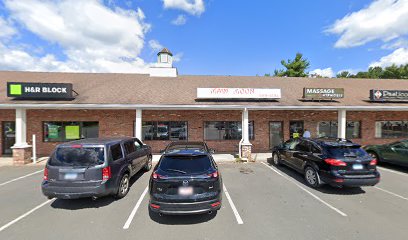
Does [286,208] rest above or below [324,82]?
below

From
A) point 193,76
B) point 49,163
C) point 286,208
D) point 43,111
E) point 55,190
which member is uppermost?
point 193,76

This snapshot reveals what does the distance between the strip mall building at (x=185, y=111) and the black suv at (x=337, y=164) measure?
4.13 metres

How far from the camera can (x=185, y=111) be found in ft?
42.2

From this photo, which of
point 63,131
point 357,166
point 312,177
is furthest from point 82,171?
point 63,131

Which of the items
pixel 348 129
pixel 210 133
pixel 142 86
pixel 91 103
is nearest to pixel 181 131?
pixel 210 133

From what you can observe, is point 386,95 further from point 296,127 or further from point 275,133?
point 275,133

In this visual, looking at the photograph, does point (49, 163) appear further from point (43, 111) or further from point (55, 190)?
point (43, 111)

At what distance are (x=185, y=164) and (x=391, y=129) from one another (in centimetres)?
1662

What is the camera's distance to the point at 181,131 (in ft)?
42.7

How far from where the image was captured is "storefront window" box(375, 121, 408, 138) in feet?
45.6

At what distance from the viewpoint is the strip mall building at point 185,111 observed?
10.5 meters

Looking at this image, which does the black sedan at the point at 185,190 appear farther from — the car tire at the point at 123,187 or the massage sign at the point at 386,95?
the massage sign at the point at 386,95

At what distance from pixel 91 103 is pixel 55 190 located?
6309mm

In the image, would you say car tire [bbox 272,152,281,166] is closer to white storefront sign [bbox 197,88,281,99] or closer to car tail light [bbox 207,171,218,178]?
white storefront sign [bbox 197,88,281,99]
